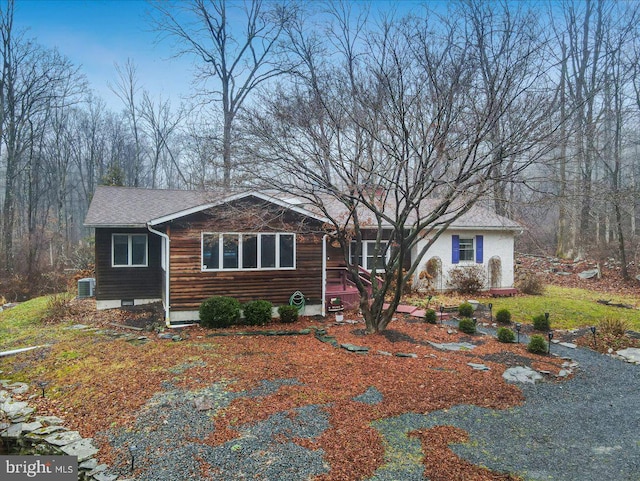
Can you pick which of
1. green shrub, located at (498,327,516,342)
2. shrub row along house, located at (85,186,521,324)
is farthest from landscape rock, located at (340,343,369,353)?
green shrub, located at (498,327,516,342)

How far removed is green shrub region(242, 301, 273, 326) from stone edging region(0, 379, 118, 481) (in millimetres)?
5306

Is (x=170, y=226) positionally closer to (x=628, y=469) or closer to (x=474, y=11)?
(x=474, y=11)

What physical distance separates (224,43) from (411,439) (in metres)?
20.2

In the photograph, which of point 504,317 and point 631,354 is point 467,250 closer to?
point 504,317

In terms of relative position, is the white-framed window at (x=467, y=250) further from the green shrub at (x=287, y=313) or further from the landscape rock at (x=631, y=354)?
the green shrub at (x=287, y=313)

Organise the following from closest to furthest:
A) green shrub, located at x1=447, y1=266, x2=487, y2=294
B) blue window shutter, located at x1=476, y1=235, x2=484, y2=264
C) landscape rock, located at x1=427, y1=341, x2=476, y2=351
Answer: landscape rock, located at x1=427, y1=341, x2=476, y2=351 < green shrub, located at x1=447, y1=266, x2=487, y2=294 < blue window shutter, located at x1=476, y1=235, x2=484, y2=264

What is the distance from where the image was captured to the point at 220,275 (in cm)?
1064

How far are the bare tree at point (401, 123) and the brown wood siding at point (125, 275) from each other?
6.80 metres

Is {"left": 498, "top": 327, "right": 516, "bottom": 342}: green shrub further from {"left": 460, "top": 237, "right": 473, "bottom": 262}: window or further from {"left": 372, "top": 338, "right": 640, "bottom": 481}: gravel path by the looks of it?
{"left": 460, "top": 237, "right": 473, "bottom": 262}: window

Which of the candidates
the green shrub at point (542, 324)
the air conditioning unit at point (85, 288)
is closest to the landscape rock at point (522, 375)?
the green shrub at point (542, 324)

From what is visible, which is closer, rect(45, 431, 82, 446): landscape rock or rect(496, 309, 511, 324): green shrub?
rect(45, 431, 82, 446): landscape rock

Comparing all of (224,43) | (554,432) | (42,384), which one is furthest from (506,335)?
(224,43)

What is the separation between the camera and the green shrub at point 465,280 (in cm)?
1538

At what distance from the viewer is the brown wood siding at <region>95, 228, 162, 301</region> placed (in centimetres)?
1246
